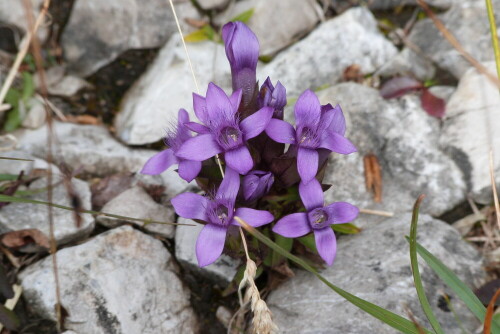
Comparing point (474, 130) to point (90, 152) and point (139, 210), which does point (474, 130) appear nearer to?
point (139, 210)

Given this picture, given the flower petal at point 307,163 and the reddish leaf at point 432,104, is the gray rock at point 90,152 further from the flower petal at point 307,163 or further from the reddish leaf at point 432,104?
the reddish leaf at point 432,104

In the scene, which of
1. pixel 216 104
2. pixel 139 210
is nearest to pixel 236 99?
pixel 216 104

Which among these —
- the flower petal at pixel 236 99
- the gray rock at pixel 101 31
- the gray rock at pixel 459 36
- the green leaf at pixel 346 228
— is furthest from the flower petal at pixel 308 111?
the gray rock at pixel 101 31

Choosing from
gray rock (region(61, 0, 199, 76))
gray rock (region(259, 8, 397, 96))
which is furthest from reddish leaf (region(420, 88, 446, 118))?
gray rock (region(61, 0, 199, 76))

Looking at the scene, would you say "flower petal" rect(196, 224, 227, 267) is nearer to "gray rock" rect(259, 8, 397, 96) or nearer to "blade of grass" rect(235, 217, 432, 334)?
"blade of grass" rect(235, 217, 432, 334)

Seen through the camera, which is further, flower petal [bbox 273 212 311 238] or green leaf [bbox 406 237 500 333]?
flower petal [bbox 273 212 311 238]

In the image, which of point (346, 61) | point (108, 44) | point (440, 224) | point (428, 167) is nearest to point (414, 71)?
point (346, 61)
